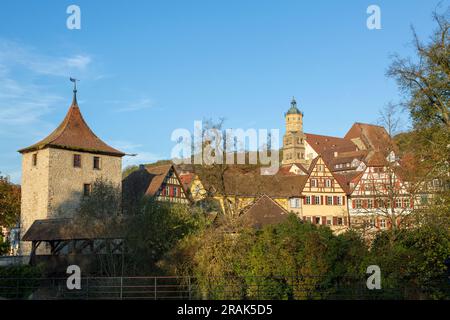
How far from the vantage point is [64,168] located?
133ft

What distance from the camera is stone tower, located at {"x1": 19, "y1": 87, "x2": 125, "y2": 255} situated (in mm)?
39656

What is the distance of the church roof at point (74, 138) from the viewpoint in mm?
40938

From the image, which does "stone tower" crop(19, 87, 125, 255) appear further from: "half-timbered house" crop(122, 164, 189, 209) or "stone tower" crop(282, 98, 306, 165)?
"stone tower" crop(282, 98, 306, 165)

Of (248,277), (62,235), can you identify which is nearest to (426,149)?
(248,277)

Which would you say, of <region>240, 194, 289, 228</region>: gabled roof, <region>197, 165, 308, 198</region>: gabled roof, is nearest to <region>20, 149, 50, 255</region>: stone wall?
<region>197, 165, 308, 198</region>: gabled roof

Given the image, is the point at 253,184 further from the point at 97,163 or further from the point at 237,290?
the point at 237,290

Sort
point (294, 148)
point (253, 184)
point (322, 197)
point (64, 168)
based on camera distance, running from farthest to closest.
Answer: point (294, 148)
point (322, 197)
point (253, 184)
point (64, 168)

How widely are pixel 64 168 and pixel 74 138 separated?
2.72 metres

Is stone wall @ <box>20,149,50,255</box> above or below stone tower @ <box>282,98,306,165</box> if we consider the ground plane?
below

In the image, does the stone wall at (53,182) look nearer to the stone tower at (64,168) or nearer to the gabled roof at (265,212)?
the stone tower at (64,168)

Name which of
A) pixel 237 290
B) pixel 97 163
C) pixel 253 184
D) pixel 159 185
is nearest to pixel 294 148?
pixel 253 184

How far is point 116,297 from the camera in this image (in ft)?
69.4
